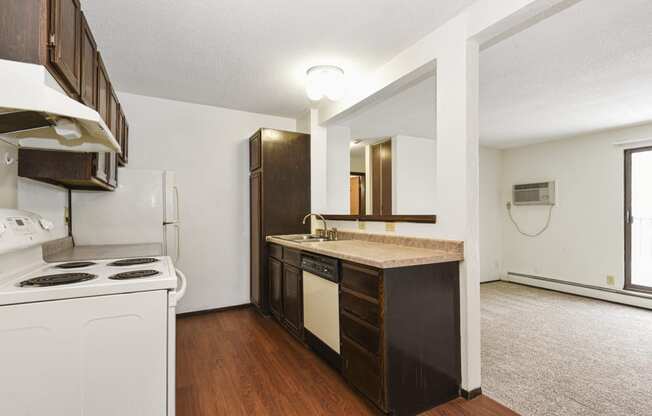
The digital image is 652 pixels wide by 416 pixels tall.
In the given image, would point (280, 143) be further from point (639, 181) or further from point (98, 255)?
point (639, 181)

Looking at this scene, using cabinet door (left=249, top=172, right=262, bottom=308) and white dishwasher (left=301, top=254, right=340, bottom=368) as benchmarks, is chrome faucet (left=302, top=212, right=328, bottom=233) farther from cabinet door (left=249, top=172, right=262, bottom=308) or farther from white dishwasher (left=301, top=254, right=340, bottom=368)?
white dishwasher (left=301, top=254, right=340, bottom=368)

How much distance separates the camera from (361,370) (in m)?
1.88

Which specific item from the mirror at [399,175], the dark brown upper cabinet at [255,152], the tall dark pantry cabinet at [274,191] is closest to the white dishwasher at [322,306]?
the tall dark pantry cabinet at [274,191]

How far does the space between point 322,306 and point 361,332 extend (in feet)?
1.67

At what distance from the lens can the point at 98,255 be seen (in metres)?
2.20

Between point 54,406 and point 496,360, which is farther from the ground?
point 54,406

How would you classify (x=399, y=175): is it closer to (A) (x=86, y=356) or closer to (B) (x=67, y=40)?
(B) (x=67, y=40)

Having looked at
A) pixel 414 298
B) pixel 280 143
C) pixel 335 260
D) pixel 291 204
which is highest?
pixel 280 143

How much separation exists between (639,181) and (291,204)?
4512 millimetres

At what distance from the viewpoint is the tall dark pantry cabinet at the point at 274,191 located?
3.45 m

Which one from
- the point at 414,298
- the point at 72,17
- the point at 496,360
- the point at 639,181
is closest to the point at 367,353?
the point at 414,298

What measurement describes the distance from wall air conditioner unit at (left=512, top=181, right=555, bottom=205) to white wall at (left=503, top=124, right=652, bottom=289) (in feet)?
0.39

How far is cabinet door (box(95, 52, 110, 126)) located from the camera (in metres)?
2.05

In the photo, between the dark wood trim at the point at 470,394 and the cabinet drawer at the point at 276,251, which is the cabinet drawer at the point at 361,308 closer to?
the dark wood trim at the point at 470,394
